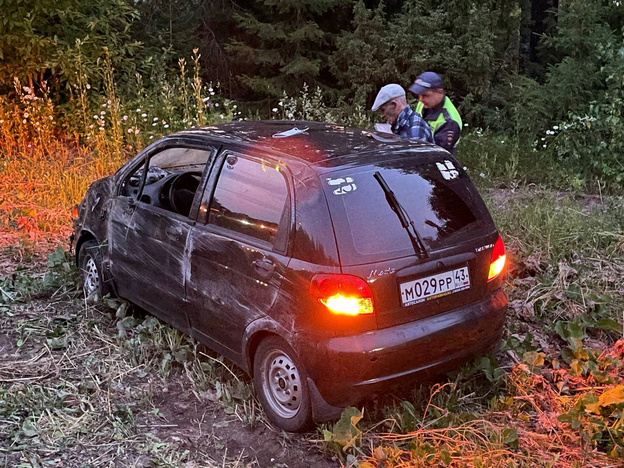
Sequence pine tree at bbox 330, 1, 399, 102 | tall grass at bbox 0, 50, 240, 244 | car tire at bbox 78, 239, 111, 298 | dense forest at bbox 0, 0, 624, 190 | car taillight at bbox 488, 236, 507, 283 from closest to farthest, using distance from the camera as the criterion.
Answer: car taillight at bbox 488, 236, 507, 283 → car tire at bbox 78, 239, 111, 298 → tall grass at bbox 0, 50, 240, 244 → dense forest at bbox 0, 0, 624, 190 → pine tree at bbox 330, 1, 399, 102

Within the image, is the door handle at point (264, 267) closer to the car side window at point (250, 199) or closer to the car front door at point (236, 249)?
the car front door at point (236, 249)

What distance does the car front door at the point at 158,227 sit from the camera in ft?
13.8

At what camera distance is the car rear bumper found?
320 centimetres

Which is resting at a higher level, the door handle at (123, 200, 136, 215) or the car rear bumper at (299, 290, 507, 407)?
the door handle at (123, 200, 136, 215)

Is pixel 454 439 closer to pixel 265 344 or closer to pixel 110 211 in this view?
pixel 265 344

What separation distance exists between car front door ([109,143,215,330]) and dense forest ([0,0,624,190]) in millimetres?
3720

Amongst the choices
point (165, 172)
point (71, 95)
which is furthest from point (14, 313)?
point (71, 95)

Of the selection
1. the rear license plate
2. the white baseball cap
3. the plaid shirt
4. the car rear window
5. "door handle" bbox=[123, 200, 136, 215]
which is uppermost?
the white baseball cap

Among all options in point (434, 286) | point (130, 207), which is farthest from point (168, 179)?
point (434, 286)

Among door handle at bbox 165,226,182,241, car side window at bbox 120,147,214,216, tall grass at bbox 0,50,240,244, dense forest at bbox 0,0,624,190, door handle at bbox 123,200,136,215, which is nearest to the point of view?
door handle at bbox 165,226,182,241

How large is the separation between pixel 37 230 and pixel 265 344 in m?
4.39

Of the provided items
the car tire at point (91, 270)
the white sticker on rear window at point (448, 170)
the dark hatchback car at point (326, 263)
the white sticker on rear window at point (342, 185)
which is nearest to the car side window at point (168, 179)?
the dark hatchback car at point (326, 263)

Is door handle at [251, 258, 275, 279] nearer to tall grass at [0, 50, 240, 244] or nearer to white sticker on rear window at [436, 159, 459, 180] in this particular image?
white sticker on rear window at [436, 159, 459, 180]

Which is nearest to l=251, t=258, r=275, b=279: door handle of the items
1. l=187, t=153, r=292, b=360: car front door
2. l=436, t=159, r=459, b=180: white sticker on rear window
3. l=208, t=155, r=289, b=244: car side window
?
l=187, t=153, r=292, b=360: car front door
